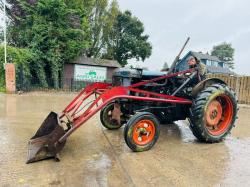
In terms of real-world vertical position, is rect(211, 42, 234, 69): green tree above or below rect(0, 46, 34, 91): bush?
above

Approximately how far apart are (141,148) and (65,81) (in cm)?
1352

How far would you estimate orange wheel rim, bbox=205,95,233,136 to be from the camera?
15.2 feet

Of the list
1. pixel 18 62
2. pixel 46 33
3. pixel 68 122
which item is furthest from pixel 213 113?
pixel 46 33

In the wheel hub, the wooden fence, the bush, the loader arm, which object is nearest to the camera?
the loader arm

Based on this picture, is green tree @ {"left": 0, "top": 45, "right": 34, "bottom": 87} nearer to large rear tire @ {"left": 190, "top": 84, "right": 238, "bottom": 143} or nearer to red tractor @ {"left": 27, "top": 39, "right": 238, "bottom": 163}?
red tractor @ {"left": 27, "top": 39, "right": 238, "bottom": 163}

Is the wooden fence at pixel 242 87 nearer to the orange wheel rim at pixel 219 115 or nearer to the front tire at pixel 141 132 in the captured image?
the orange wheel rim at pixel 219 115

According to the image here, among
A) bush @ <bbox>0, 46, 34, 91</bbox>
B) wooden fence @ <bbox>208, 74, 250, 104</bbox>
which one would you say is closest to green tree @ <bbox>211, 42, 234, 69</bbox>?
wooden fence @ <bbox>208, 74, 250, 104</bbox>

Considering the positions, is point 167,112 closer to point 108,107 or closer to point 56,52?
point 108,107

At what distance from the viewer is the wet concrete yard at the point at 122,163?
289cm

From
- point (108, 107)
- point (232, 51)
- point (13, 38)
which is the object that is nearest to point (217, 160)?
point (108, 107)

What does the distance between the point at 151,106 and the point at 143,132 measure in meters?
0.83

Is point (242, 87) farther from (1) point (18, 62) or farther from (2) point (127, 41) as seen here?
(2) point (127, 41)

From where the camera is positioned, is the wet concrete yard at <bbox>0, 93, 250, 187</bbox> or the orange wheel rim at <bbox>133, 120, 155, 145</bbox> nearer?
the wet concrete yard at <bbox>0, 93, 250, 187</bbox>

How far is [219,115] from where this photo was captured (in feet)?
15.9
